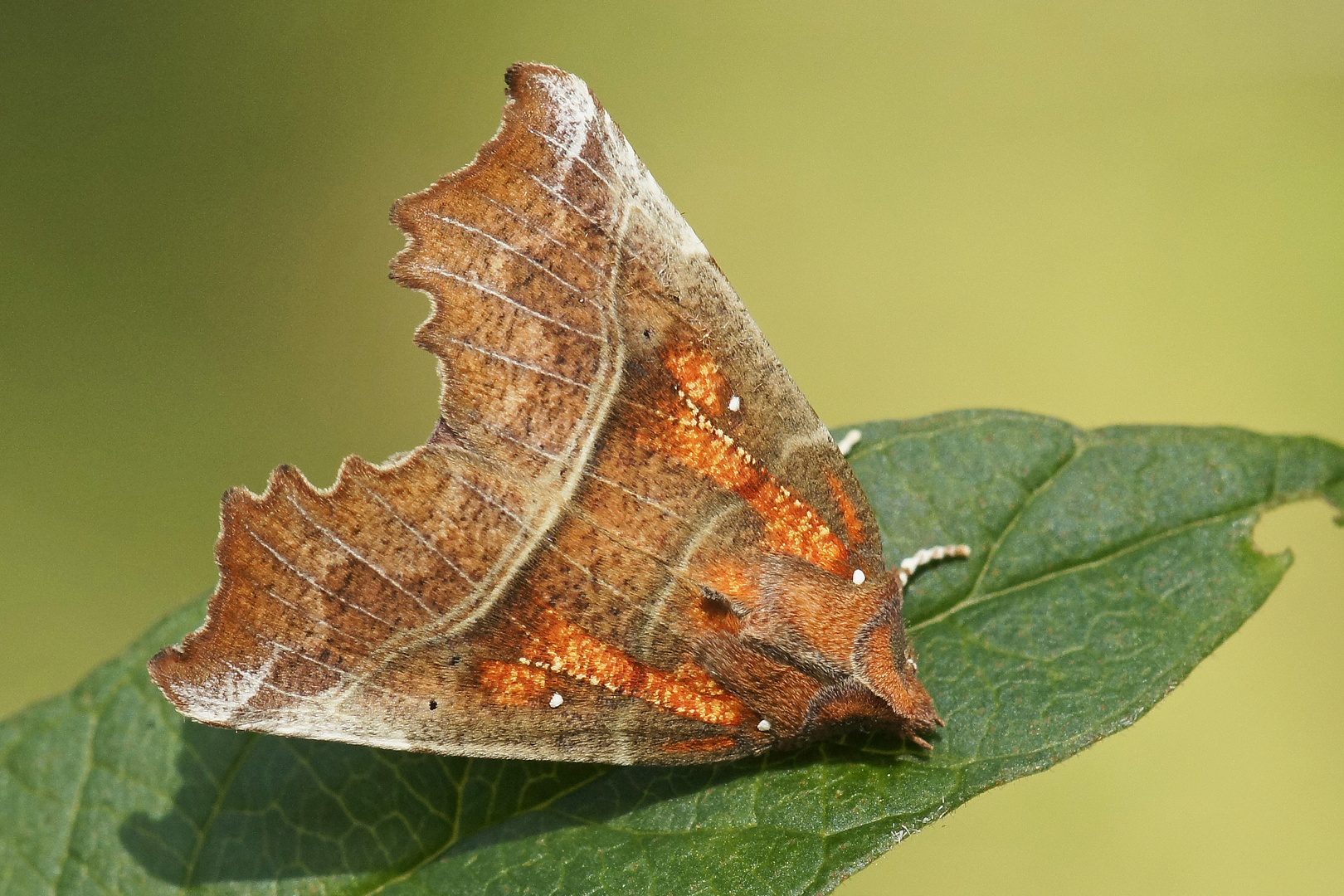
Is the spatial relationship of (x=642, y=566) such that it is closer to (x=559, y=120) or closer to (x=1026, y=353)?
(x=559, y=120)

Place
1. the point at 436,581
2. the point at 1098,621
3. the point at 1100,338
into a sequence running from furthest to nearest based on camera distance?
the point at 1100,338 → the point at 1098,621 → the point at 436,581

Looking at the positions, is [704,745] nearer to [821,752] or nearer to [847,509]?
[821,752]

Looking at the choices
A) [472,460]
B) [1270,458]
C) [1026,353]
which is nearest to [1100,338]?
[1026,353]

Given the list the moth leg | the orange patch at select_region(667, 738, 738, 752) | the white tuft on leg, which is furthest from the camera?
the white tuft on leg

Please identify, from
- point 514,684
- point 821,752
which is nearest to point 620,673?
point 514,684

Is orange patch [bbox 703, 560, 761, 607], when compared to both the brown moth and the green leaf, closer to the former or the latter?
the brown moth

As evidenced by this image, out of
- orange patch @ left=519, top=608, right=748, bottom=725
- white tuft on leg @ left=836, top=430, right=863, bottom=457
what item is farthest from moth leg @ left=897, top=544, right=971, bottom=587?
orange patch @ left=519, top=608, right=748, bottom=725
